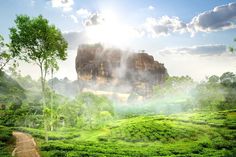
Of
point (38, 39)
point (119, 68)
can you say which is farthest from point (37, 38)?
point (119, 68)

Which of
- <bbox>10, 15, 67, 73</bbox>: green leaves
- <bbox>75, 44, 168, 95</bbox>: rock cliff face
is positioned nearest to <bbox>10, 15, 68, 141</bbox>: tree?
<bbox>10, 15, 67, 73</bbox>: green leaves

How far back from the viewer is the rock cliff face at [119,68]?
511 feet

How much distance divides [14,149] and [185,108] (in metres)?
60.5

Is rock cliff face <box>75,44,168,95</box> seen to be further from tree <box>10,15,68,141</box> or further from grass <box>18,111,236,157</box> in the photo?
tree <box>10,15,68,141</box>

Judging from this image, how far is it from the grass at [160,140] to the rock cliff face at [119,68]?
107 meters

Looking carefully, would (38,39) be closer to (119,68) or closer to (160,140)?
(160,140)

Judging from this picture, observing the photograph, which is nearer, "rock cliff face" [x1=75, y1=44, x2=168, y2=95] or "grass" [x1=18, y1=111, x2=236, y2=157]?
"grass" [x1=18, y1=111, x2=236, y2=157]

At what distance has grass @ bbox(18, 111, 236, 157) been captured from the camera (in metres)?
26.9

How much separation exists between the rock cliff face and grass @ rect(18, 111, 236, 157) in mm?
106817

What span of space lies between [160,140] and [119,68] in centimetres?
12271

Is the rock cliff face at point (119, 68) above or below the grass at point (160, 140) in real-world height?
above

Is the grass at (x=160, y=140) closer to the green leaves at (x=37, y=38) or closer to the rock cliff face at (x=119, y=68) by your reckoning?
the green leaves at (x=37, y=38)

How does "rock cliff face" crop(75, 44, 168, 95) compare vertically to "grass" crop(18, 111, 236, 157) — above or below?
above

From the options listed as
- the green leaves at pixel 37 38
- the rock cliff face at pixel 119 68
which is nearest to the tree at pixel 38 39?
the green leaves at pixel 37 38
